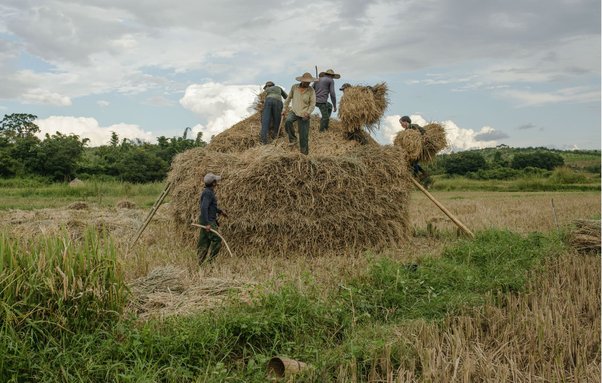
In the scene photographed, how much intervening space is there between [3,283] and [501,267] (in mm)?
6198

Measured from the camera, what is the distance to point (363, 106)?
11352mm

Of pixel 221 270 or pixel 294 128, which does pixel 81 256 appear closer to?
pixel 221 270

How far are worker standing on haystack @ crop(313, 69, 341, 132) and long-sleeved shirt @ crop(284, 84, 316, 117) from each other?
1.80 feet

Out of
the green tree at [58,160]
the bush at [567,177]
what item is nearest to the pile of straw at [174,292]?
the green tree at [58,160]

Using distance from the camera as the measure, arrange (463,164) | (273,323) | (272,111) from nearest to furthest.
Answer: (273,323) < (272,111) < (463,164)

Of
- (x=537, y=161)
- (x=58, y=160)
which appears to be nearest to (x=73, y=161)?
(x=58, y=160)

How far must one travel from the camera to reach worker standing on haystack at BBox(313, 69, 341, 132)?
11875 millimetres

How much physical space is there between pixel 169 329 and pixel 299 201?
499cm

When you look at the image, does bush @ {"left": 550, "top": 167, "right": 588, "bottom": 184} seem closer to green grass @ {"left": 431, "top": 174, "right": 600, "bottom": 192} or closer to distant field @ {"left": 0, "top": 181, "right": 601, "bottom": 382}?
green grass @ {"left": 431, "top": 174, "right": 600, "bottom": 192}

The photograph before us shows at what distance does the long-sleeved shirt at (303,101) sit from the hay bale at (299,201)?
1.25 m

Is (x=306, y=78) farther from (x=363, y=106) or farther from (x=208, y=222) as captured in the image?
(x=208, y=222)

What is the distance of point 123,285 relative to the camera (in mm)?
5285

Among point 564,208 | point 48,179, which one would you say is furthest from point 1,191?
point 564,208

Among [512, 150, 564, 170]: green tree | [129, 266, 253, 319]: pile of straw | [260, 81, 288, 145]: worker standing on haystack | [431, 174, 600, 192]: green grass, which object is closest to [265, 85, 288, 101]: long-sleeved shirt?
[260, 81, 288, 145]: worker standing on haystack
